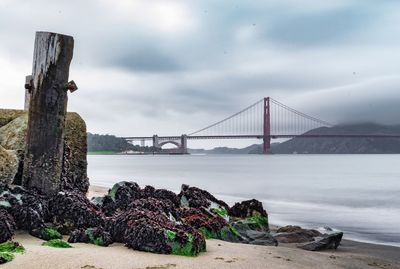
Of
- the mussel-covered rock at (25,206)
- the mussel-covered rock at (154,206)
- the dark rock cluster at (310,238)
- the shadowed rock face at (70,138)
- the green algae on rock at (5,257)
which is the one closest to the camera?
the green algae on rock at (5,257)

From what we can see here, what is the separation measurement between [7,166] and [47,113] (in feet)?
3.03

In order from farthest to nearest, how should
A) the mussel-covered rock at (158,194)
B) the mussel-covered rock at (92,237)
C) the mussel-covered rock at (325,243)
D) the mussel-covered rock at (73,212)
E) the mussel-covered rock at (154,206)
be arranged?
the mussel-covered rock at (158,194) < the mussel-covered rock at (325,243) < the mussel-covered rock at (154,206) < the mussel-covered rock at (73,212) < the mussel-covered rock at (92,237)

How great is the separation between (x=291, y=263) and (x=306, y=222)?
9.39 m

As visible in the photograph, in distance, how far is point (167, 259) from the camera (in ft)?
15.6

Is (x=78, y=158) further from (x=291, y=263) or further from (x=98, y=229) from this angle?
(x=291, y=263)

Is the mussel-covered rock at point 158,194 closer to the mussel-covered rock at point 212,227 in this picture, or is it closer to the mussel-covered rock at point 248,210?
the mussel-covered rock at point 212,227

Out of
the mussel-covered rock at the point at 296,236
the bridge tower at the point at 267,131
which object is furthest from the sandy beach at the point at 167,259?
the bridge tower at the point at 267,131

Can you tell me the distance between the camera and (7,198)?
599 centimetres

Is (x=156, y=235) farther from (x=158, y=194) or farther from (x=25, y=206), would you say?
(x=158, y=194)

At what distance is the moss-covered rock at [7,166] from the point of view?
663cm

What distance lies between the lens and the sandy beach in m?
4.38

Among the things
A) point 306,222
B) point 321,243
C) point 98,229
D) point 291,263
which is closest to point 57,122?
point 98,229

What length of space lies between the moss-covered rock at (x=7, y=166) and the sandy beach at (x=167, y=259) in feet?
4.20

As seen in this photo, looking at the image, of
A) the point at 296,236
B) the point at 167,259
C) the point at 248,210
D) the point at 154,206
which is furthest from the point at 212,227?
the point at 248,210
